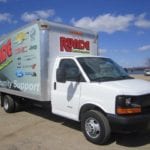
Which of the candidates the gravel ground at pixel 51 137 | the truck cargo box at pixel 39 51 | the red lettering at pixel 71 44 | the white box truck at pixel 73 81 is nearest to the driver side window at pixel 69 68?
the white box truck at pixel 73 81

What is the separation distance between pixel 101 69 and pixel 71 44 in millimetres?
1733

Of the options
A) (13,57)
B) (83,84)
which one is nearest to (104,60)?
(83,84)

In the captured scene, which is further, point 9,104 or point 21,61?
point 9,104

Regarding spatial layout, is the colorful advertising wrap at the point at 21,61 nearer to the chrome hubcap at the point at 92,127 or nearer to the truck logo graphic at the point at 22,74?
the truck logo graphic at the point at 22,74

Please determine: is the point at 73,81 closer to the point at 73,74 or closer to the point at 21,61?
the point at 73,74

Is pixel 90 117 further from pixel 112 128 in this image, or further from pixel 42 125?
pixel 42 125

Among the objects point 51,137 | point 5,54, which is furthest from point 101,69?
point 5,54

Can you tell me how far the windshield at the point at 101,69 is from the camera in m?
6.65

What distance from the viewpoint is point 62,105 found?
7.29 metres

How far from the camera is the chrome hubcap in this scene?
613 centimetres

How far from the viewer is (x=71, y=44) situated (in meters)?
8.32

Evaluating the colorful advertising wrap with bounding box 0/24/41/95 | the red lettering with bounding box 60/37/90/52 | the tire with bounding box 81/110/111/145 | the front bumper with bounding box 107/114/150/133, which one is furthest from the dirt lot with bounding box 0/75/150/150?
the red lettering with bounding box 60/37/90/52

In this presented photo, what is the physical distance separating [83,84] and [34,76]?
2254 millimetres

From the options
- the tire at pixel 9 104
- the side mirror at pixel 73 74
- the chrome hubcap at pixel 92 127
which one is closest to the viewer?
the chrome hubcap at pixel 92 127
